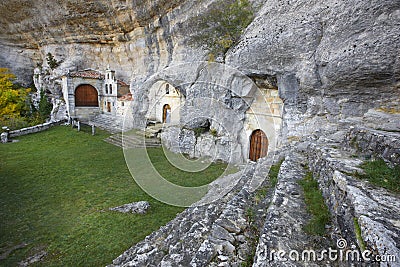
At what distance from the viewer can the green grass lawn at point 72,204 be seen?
572cm

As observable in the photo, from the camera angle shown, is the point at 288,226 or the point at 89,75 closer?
the point at 288,226

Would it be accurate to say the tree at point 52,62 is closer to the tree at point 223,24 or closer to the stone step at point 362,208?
the tree at point 223,24

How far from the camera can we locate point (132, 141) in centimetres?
1582

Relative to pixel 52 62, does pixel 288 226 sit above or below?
below

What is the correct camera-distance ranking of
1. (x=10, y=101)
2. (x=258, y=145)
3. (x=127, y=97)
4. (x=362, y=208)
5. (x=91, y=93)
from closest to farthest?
(x=362, y=208) < (x=258, y=145) < (x=127, y=97) < (x=10, y=101) < (x=91, y=93)

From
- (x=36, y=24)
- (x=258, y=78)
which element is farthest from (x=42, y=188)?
(x=36, y=24)

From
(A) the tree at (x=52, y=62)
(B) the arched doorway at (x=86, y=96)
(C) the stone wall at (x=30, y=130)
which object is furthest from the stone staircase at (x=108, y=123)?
(A) the tree at (x=52, y=62)

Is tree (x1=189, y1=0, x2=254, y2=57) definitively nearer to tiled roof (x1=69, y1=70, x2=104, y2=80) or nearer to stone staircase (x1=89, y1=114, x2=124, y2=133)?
stone staircase (x1=89, y1=114, x2=124, y2=133)

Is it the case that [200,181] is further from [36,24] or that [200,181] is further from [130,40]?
[36,24]

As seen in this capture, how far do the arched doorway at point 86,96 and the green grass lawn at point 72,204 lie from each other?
10577mm

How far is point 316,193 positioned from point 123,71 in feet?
83.3

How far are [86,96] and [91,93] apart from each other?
639 millimetres

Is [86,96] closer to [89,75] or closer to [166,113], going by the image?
[89,75]

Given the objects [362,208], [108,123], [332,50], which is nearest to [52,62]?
[108,123]
